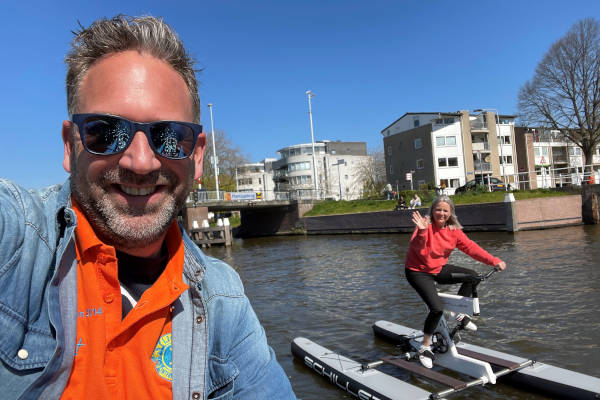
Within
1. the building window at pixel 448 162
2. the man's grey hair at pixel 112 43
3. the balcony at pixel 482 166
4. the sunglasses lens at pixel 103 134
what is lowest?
the sunglasses lens at pixel 103 134

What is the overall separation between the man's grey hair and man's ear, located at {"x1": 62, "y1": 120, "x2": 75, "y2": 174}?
0.05 metres

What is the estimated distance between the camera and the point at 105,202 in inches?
50.7

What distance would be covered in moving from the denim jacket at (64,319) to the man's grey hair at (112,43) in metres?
0.37

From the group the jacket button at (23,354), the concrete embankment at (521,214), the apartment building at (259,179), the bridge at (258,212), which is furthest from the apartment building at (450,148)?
the jacket button at (23,354)

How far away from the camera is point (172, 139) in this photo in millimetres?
1430

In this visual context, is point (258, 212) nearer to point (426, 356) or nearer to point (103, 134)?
point (426, 356)

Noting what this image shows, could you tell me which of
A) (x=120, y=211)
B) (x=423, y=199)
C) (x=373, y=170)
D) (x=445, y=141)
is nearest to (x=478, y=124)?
(x=445, y=141)

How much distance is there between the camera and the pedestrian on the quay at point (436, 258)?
17.3ft

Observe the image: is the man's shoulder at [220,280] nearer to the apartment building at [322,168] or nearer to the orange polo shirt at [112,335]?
the orange polo shirt at [112,335]

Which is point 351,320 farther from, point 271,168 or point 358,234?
point 271,168

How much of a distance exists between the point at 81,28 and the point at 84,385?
111 centimetres

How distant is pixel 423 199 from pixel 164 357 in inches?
1311

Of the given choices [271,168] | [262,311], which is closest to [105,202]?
[262,311]

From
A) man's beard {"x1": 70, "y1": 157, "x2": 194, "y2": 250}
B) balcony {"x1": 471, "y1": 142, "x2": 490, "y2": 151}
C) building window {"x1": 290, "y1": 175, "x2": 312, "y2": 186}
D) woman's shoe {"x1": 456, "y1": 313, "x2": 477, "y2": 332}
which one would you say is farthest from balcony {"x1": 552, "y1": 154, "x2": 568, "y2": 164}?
man's beard {"x1": 70, "y1": 157, "x2": 194, "y2": 250}
